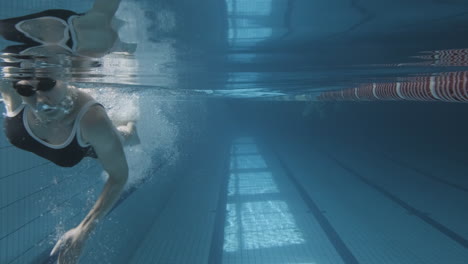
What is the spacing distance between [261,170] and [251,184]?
190 centimetres

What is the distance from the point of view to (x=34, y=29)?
9.12 feet

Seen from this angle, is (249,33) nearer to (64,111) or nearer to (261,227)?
(64,111)

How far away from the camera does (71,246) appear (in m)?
2.14

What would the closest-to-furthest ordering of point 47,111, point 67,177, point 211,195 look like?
point 47,111, point 67,177, point 211,195

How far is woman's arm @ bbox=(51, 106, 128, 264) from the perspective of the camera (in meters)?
2.18

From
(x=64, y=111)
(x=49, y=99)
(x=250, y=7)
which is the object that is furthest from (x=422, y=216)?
(x=49, y=99)

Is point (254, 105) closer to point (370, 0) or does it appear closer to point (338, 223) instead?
Answer: point (338, 223)

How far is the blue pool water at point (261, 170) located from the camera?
298cm

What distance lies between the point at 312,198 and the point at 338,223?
1655 millimetres

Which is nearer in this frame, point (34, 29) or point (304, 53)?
point (34, 29)

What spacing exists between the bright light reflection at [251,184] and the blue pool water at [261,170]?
0.09 metres

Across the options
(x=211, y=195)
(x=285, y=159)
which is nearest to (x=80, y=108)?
(x=211, y=195)

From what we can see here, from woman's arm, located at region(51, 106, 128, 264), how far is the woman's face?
0.20 m

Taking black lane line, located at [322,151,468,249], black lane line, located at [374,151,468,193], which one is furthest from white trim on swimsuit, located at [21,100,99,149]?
black lane line, located at [374,151,468,193]
